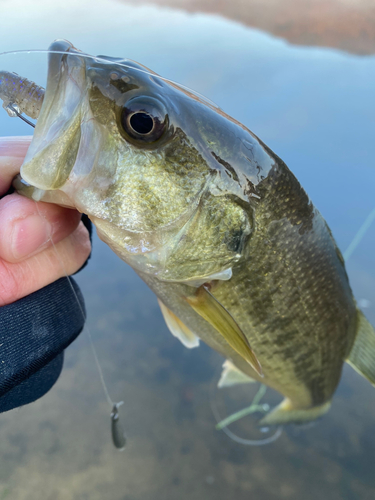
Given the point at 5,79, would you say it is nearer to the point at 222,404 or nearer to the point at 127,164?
the point at 127,164

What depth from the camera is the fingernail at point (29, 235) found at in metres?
0.61

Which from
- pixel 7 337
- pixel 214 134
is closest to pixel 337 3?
pixel 214 134

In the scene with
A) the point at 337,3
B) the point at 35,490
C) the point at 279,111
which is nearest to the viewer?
the point at 35,490

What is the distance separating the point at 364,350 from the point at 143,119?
39.7 inches

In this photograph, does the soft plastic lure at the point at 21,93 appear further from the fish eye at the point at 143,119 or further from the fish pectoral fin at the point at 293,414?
the fish pectoral fin at the point at 293,414

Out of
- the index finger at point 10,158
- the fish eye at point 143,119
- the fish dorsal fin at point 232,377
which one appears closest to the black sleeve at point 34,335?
the index finger at point 10,158

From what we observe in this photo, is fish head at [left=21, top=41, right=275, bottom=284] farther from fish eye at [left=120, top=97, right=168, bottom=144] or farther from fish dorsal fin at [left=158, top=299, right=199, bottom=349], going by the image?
fish dorsal fin at [left=158, top=299, right=199, bottom=349]

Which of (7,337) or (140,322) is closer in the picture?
(7,337)

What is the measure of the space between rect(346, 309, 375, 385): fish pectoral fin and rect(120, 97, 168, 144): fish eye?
2.95 feet

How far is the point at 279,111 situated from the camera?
3494mm

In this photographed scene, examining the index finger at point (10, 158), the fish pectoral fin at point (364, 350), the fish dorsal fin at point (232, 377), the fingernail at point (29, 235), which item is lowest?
the fish dorsal fin at point (232, 377)

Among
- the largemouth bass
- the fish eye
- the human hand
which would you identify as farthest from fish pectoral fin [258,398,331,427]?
the fish eye

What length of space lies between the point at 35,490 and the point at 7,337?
5.44 feet

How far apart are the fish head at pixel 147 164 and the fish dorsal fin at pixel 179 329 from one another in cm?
28
